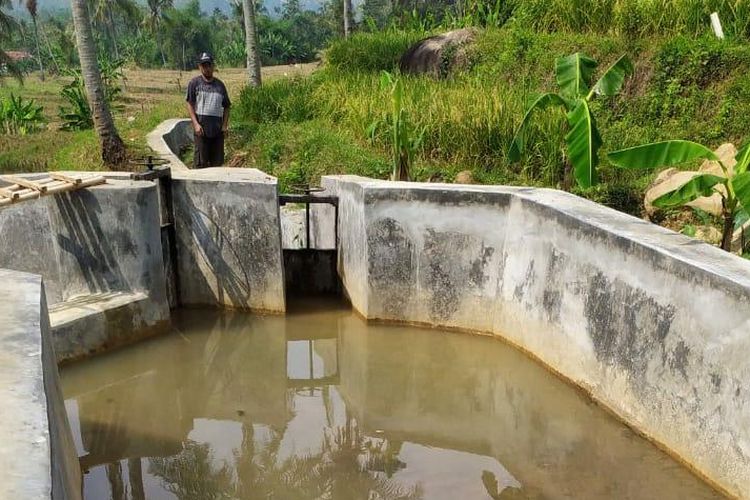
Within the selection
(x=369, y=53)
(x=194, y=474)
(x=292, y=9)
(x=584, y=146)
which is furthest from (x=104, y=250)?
(x=292, y=9)

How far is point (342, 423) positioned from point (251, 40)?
974 centimetres

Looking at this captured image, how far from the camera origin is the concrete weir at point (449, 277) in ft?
11.4

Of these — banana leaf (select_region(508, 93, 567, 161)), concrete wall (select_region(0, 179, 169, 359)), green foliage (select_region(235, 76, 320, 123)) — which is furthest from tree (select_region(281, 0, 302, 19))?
concrete wall (select_region(0, 179, 169, 359))

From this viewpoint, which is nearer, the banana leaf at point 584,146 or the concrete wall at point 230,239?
the banana leaf at point 584,146

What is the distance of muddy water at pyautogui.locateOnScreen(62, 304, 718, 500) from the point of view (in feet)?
12.0

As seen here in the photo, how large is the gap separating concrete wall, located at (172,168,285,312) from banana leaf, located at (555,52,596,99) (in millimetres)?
2634

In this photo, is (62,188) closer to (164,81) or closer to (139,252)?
(139,252)

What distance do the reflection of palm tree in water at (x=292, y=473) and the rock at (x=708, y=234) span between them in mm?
3063

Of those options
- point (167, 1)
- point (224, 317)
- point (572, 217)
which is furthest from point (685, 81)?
point (167, 1)

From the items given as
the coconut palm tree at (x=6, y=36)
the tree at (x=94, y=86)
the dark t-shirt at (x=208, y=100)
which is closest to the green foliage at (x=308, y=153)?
the dark t-shirt at (x=208, y=100)

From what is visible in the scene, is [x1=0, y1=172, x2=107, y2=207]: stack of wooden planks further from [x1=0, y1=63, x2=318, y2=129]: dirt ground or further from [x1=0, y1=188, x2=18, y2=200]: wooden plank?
[x1=0, y1=63, x2=318, y2=129]: dirt ground

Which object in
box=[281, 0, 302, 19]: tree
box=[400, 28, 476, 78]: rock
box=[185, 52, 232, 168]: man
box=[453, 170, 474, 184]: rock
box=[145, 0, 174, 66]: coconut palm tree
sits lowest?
box=[453, 170, 474, 184]: rock

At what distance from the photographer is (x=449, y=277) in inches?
214

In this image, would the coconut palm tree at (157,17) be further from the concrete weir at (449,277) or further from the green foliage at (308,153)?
the concrete weir at (449,277)
